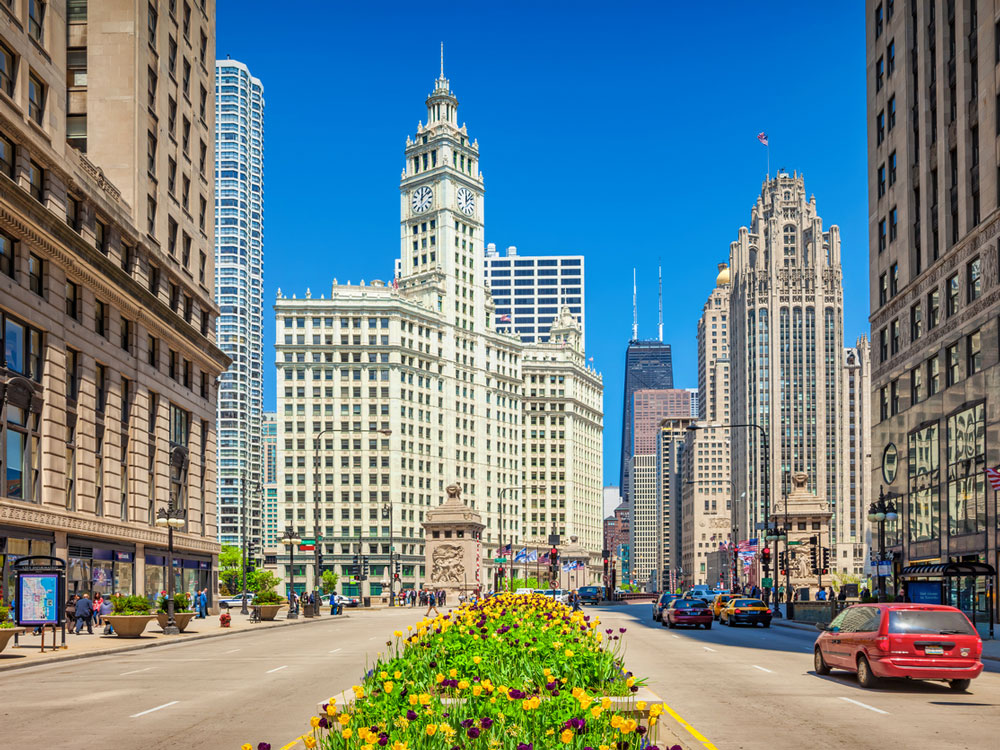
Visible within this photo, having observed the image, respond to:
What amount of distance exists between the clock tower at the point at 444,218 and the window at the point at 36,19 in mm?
129005

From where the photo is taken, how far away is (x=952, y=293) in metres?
55.6

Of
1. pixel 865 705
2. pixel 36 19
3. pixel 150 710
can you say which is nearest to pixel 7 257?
pixel 36 19

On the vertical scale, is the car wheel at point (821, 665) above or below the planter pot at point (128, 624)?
above

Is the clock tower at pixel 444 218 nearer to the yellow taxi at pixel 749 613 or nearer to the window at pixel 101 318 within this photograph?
the window at pixel 101 318

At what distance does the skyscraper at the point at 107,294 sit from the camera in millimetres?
42469

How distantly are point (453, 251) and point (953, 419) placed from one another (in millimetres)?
128163

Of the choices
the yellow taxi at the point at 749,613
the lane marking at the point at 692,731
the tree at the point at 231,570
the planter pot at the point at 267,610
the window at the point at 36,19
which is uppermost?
the window at the point at 36,19

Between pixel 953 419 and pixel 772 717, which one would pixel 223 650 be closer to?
pixel 772 717

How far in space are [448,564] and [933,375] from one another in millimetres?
46369

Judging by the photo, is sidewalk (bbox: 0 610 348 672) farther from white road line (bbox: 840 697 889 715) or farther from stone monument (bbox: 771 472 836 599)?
stone monument (bbox: 771 472 836 599)

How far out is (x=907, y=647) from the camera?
20344mm

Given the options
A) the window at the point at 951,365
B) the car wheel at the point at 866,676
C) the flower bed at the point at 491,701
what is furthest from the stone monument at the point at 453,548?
the flower bed at the point at 491,701

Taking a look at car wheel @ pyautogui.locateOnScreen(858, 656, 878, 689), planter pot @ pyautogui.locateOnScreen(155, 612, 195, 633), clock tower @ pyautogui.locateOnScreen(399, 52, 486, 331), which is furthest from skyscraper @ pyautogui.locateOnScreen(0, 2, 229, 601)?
clock tower @ pyautogui.locateOnScreen(399, 52, 486, 331)

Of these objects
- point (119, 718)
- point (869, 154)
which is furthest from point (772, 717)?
point (869, 154)
